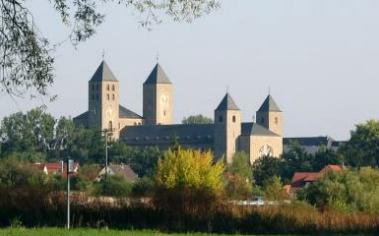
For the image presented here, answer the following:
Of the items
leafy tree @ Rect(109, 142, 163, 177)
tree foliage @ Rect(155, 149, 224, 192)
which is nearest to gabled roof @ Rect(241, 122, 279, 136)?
leafy tree @ Rect(109, 142, 163, 177)

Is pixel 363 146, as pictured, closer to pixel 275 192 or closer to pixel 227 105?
pixel 227 105

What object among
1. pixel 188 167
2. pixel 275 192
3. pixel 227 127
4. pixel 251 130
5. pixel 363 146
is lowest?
pixel 275 192

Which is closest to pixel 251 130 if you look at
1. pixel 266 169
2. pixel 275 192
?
pixel 266 169

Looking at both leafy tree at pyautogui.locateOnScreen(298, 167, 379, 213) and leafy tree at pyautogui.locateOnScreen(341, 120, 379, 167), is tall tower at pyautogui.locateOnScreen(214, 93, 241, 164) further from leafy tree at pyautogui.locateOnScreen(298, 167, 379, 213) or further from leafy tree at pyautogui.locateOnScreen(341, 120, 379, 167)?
leafy tree at pyautogui.locateOnScreen(298, 167, 379, 213)

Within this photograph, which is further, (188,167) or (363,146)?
(363,146)

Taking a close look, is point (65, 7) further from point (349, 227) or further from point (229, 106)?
point (229, 106)

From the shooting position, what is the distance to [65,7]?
19.3 metres

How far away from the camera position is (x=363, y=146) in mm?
133125

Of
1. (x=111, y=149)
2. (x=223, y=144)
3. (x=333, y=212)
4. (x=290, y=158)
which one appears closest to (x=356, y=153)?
(x=290, y=158)

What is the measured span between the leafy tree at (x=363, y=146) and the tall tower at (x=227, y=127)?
182ft

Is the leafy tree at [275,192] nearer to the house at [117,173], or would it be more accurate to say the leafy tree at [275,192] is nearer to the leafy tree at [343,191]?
the leafy tree at [343,191]

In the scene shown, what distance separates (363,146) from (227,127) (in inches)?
2490

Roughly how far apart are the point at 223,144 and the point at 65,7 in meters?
174

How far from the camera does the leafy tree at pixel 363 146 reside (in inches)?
5007
